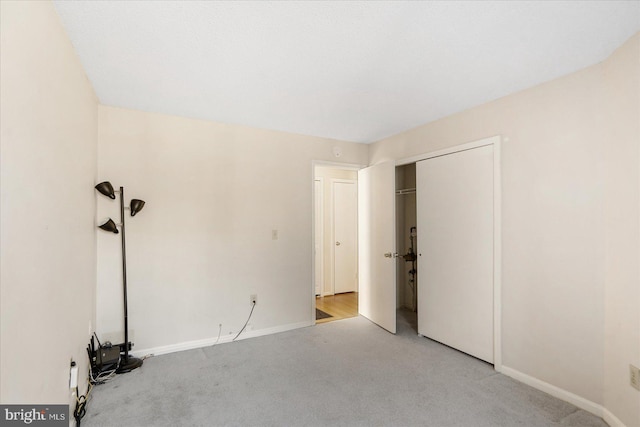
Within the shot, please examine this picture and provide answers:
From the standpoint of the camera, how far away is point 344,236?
557 centimetres

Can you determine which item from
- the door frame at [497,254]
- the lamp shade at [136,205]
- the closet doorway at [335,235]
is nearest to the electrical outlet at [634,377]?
the door frame at [497,254]

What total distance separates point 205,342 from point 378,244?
2351mm

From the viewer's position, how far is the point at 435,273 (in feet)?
10.8

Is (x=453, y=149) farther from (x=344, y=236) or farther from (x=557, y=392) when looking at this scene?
(x=344, y=236)

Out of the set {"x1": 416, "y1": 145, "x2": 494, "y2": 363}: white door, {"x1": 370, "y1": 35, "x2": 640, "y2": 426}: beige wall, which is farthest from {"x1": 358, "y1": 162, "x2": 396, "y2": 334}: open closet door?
{"x1": 370, "y1": 35, "x2": 640, "y2": 426}: beige wall

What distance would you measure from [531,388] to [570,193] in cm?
159

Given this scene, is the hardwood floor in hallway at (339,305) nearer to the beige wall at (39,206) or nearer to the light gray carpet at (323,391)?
the light gray carpet at (323,391)

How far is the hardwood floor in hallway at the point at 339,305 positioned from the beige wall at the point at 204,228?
650 mm

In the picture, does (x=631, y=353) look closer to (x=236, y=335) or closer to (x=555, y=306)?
(x=555, y=306)

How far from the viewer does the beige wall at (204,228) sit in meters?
2.88

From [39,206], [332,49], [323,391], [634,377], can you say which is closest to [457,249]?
[634,377]

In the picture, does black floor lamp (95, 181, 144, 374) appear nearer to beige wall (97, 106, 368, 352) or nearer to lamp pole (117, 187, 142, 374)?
lamp pole (117, 187, 142, 374)

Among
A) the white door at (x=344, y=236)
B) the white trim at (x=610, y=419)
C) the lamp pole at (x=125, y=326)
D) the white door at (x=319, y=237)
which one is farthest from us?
the white door at (x=344, y=236)

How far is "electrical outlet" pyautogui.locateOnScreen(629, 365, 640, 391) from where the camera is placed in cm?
172
